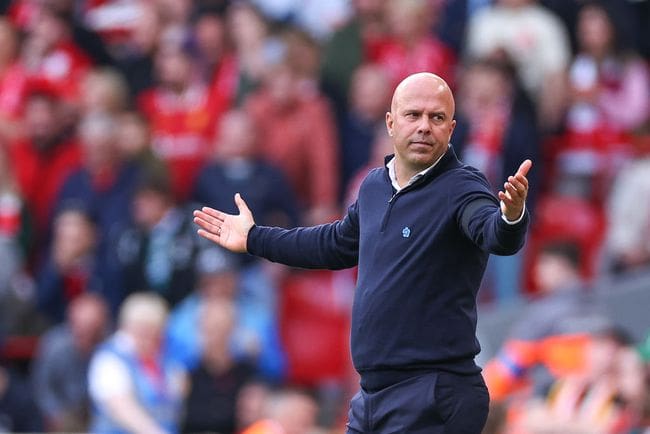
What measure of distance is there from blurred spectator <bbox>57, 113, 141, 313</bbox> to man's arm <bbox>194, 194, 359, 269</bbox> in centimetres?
568

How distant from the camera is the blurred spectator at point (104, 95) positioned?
11023 millimetres

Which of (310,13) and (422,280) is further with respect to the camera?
(310,13)

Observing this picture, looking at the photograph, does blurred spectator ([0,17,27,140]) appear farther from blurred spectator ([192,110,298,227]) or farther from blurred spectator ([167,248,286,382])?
blurred spectator ([167,248,286,382])

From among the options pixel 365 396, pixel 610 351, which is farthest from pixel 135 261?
pixel 365 396

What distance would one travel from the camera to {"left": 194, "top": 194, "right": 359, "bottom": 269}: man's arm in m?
4.63

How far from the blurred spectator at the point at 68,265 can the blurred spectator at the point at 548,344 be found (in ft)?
9.92

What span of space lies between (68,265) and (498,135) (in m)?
3.06

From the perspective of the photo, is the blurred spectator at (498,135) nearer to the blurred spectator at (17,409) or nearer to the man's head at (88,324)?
the man's head at (88,324)

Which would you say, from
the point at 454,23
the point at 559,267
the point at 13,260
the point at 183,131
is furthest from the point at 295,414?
the point at 454,23

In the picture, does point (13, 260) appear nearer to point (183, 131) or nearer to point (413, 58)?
point (183, 131)

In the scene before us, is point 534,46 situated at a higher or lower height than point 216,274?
higher

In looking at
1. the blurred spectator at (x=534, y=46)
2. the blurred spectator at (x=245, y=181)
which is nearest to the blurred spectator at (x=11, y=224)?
the blurred spectator at (x=245, y=181)

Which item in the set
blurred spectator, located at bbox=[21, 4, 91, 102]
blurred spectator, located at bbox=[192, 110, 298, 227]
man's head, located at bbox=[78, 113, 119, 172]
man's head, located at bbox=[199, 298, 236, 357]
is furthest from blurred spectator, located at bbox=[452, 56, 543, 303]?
blurred spectator, located at bbox=[21, 4, 91, 102]

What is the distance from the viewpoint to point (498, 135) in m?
9.98
